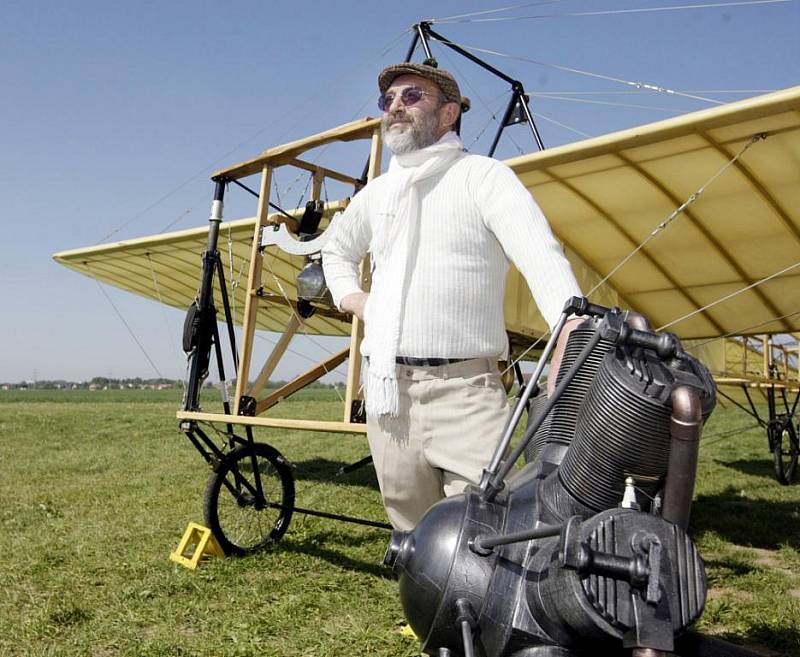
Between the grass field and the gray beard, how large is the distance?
84.4 inches

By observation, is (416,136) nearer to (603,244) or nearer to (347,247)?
(347,247)

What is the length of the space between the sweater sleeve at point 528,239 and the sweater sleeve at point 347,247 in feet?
1.58

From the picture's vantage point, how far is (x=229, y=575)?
13.0 feet

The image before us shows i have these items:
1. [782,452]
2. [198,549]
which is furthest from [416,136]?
[782,452]

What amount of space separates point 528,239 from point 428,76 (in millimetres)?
702

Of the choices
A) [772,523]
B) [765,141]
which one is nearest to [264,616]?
[765,141]

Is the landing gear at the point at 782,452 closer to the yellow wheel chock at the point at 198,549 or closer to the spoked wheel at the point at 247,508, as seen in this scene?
the spoked wheel at the point at 247,508

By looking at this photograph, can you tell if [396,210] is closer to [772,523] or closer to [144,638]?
[144,638]

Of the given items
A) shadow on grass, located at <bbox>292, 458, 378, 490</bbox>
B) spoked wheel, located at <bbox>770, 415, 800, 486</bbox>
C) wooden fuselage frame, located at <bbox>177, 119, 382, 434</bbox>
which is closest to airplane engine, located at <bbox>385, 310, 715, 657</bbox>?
wooden fuselage frame, located at <bbox>177, 119, 382, 434</bbox>

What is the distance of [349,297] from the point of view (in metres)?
1.99

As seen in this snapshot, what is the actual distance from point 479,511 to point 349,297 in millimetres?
1105

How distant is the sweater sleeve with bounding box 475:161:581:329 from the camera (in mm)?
1411

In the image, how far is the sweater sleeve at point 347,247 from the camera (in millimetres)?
2076

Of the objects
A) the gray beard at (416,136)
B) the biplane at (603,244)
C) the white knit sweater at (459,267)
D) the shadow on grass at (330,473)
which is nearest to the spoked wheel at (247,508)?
the biplane at (603,244)
